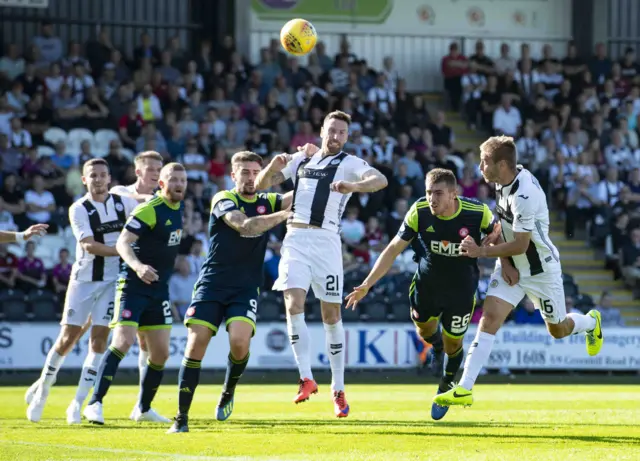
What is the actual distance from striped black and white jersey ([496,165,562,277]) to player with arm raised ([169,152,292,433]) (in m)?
2.01

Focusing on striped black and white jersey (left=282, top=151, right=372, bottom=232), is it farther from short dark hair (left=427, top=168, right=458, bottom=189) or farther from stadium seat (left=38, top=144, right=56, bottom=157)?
stadium seat (left=38, top=144, right=56, bottom=157)

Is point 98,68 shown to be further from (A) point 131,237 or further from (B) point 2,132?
(A) point 131,237

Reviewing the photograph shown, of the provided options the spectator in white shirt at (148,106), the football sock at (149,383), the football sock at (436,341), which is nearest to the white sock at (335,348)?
the football sock at (436,341)

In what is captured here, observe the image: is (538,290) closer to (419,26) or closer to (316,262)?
(316,262)

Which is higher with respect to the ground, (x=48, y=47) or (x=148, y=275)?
(x=48, y=47)

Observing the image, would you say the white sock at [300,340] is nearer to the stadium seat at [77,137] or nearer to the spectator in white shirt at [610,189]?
the stadium seat at [77,137]

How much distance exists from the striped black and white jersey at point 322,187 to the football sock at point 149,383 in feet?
6.56

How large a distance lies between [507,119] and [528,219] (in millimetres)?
17949

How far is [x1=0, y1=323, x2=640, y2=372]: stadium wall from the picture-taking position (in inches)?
796

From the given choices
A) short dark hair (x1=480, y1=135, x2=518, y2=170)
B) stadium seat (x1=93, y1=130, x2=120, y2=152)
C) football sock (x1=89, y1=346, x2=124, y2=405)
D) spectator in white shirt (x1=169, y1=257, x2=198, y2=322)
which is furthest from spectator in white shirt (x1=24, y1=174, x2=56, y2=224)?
short dark hair (x1=480, y1=135, x2=518, y2=170)

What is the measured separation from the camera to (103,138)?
2394 cm

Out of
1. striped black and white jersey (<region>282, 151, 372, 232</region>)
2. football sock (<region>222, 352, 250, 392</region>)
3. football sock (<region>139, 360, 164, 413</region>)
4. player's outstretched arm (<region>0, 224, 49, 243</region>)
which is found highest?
striped black and white jersey (<region>282, 151, 372, 232</region>)

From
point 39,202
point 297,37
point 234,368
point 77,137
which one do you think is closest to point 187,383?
point 234,368

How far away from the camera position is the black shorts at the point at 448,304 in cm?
1170
